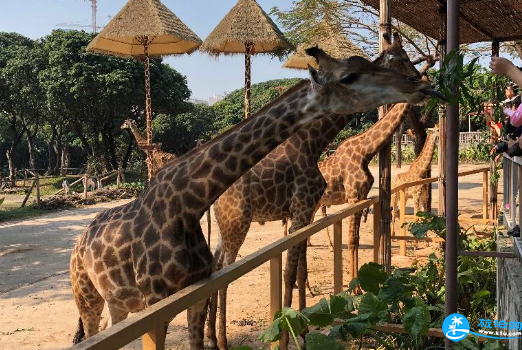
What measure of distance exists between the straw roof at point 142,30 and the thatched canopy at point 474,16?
7.63 meters

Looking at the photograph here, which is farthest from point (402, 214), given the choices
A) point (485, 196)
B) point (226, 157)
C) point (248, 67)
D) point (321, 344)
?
A: point (248, 67)

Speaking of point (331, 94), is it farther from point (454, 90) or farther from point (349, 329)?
point (349, 329)

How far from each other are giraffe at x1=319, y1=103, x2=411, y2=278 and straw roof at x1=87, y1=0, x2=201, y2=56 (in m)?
7.05

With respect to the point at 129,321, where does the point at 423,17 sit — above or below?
above

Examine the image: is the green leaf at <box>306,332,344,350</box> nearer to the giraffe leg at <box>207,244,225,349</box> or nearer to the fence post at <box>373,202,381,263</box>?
the giraffe leg at <box>207,244,225,349</box>

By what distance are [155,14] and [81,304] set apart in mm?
10382

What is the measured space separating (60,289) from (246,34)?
7251 mm

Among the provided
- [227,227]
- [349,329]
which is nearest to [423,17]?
[227,227]

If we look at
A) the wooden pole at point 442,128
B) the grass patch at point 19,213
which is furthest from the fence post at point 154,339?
the grass patch at point 19,213

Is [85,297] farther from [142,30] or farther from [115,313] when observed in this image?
[142,30]

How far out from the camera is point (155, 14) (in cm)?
1249

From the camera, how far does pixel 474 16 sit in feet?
18.5

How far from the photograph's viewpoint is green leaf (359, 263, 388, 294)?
3.33m

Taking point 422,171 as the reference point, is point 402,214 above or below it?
below
